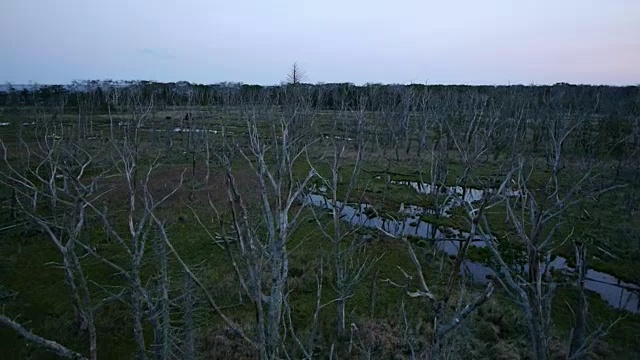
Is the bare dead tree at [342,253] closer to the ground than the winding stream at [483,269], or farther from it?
farther from it

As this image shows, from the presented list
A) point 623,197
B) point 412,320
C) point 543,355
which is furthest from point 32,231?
point 623,197

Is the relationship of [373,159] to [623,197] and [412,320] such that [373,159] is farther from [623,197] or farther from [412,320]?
[412,320]

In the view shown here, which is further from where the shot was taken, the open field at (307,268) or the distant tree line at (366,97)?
the distant tree line at (366,97)

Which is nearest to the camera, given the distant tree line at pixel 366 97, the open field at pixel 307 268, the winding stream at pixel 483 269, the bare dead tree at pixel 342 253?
the open field at pixel 307 268

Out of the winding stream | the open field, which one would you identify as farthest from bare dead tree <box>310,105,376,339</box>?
the winding stream

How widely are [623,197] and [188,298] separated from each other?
95.7 ft

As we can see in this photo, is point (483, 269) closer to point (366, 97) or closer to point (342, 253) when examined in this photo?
point (342, 253)

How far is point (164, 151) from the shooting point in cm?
4125

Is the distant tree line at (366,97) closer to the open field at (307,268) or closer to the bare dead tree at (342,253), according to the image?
the open field at (307,268)

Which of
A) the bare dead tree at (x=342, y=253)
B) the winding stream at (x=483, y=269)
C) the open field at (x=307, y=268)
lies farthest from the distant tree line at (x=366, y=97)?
the bare dead tree at (x=342, y=253)

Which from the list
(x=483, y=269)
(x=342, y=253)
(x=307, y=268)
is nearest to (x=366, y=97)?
(x=483, y=269)

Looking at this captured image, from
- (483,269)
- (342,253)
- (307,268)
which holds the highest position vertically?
(342,253)

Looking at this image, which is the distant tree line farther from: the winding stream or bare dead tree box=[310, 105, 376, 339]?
bare dead tree box=[310, 105, 376, 339]

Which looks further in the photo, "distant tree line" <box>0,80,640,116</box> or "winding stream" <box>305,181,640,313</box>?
"distant tree line" <box>0,80,640,116</box>
